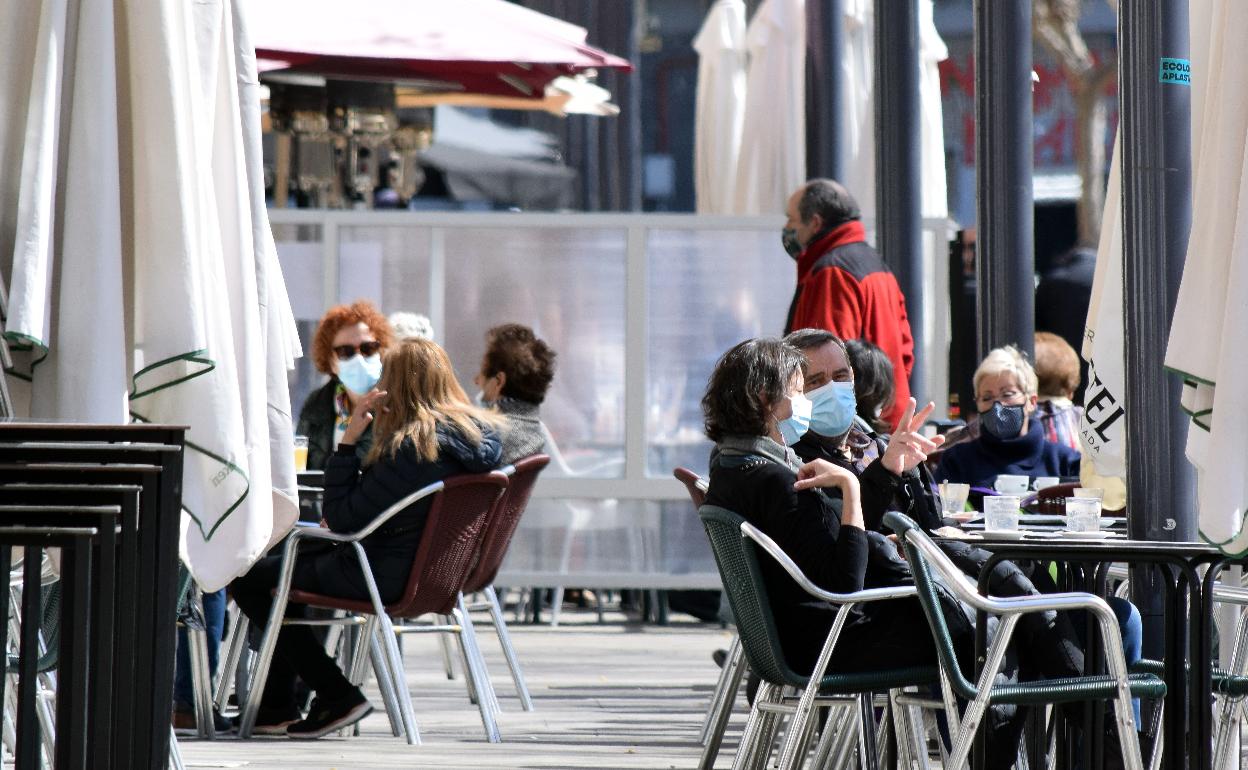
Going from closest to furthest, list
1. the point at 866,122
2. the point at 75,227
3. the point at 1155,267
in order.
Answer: the point at 75,227 → the point at 1155,267 → the point at 866,122

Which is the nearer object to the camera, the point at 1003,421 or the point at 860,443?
the point at 860,443

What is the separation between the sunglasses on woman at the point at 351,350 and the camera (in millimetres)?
7770

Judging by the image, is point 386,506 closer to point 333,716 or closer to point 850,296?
point 333,716

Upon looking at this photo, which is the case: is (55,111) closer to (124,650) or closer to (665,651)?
(124,650)

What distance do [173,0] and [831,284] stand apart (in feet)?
14.0

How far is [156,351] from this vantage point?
12.3 feet

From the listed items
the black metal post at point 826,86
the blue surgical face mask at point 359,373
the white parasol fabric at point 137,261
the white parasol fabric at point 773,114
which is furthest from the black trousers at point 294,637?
the white parasol fabric at point 773,114

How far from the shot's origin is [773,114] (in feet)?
37.6

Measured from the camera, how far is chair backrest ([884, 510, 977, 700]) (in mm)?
4086

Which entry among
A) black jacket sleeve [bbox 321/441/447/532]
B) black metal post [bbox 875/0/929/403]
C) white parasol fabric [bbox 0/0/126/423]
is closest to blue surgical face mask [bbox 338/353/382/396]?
black jacket sleeve [bbox 321/441/447/532]

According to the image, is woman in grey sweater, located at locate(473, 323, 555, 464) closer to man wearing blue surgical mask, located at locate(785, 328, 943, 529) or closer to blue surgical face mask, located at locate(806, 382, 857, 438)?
man wearing blue surgical mask, located at locate(785, 328, 943, 529)

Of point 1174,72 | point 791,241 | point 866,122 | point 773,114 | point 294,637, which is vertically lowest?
point 294,637

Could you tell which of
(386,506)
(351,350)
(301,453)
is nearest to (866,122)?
(351,350)

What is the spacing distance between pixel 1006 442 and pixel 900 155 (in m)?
2.40
